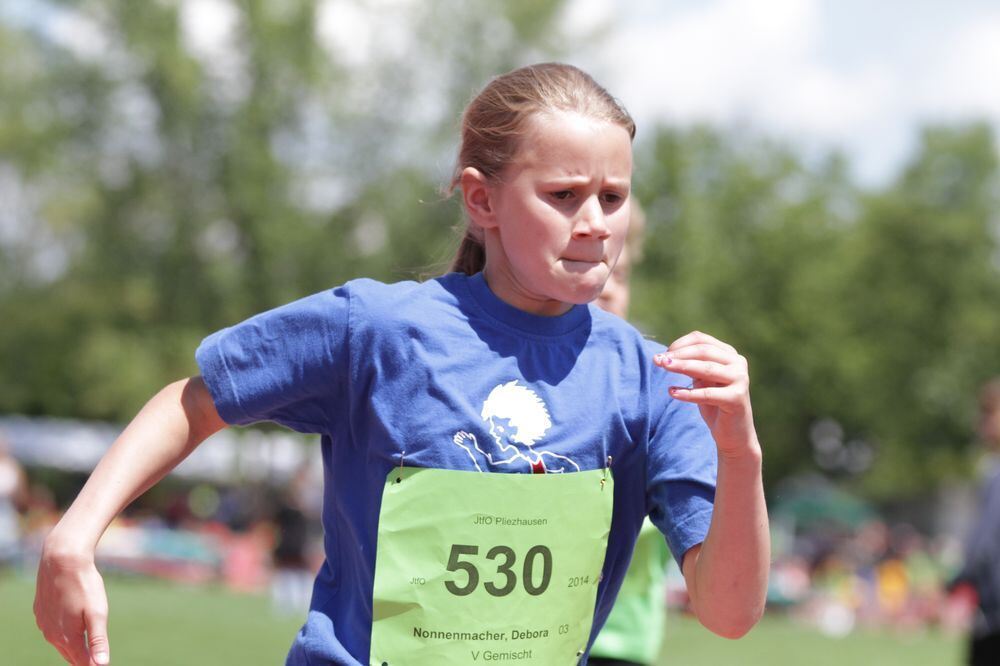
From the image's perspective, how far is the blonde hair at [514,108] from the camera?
2586 mm

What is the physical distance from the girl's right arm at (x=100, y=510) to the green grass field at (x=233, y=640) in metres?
7.42

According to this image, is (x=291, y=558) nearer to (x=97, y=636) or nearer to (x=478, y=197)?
(x=478, y=197)

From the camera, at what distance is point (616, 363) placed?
2.65 metres

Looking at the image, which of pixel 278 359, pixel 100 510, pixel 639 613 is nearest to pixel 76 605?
pixel 100 510

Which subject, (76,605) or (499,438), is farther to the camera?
(499,438)

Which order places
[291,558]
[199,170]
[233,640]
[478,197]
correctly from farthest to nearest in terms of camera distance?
[199,170], [291,558], [233,640], [478,197]

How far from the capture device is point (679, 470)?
2.54m

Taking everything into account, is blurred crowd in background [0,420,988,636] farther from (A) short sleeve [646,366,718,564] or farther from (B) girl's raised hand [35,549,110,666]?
(B) girl's raised hand [35,549,110,666]

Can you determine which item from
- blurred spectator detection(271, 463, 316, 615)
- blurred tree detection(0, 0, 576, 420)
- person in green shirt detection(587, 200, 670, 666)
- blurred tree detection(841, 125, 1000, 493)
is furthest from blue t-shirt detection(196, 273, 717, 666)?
blurred tree detection(841, 125, 1000, 493)

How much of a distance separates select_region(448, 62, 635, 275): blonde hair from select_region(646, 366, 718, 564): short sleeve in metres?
0.53

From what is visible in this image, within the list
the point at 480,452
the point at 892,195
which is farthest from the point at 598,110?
the point at 892,195

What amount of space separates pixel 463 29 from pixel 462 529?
35.6 metres

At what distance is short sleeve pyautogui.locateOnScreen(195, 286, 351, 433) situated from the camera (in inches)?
98.1

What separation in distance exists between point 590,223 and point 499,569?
68cm
